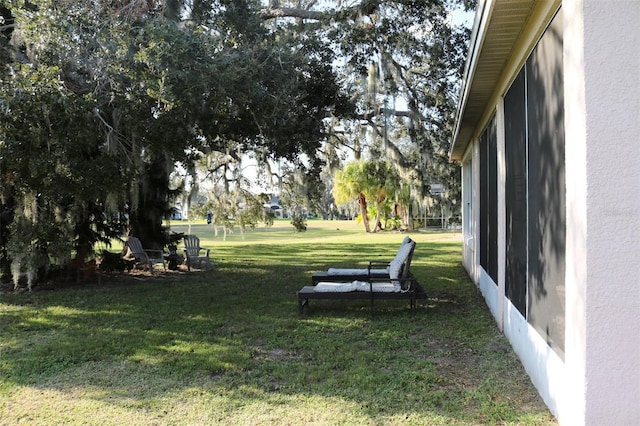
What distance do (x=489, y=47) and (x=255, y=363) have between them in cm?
379

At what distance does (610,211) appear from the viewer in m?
2.83

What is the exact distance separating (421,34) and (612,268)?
954 centimetres

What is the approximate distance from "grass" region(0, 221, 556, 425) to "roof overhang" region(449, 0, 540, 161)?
2.95m

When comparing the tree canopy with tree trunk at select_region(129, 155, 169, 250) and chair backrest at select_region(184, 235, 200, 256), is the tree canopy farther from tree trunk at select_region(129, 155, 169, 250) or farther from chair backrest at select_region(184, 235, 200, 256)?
chair backrest at select_region(184, 235, 200, 256)

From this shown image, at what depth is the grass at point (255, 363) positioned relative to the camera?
3836 mm

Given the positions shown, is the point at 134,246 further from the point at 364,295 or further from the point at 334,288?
the point at 364,295

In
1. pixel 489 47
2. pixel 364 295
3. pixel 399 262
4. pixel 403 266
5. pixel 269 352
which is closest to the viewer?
pixel 489 47

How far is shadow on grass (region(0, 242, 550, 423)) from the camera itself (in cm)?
414

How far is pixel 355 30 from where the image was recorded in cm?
1080

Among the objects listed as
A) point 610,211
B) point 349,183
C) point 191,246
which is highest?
point 349,183

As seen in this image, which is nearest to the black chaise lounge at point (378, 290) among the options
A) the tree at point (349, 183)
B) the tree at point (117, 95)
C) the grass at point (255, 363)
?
the grass at point (255, 363)

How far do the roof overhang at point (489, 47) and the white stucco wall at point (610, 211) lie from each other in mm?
1172

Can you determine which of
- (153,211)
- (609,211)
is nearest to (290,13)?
(153,211)

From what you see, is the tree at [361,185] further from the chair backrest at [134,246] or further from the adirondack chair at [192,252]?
the chair backrest at [134,246]
